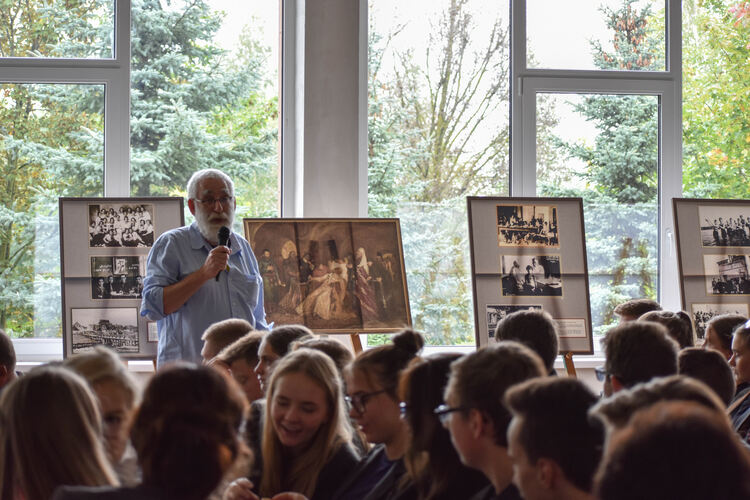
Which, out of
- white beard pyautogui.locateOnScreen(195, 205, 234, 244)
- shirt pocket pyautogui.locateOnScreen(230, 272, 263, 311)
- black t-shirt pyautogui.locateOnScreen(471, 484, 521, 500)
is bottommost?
black t-shirt pyautogui.locateOnScreen(471, 484, 521, 500)

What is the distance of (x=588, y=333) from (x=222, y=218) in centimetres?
247

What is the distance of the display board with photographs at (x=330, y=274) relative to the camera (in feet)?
16.9

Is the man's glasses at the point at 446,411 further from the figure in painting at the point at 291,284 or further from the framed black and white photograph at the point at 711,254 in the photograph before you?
the framed black and white photograph at the point at 711,254

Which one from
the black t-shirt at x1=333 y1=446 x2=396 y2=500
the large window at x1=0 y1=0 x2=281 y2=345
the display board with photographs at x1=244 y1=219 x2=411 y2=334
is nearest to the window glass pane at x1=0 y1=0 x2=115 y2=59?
the large window at x1=0 y1=0 x2=281 y2=345

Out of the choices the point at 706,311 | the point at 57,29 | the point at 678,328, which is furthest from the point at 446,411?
the point at 57,29

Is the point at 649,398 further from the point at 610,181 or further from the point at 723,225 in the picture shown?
the point at 610,181

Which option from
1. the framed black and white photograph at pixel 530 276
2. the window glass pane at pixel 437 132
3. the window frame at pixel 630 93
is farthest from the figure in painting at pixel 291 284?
the window frame at pixel 630 93

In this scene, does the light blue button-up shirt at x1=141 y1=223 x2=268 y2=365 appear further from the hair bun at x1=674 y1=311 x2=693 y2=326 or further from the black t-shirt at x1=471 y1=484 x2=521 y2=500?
the black t-shirt at x1=471 y1=484 x2=521 y2=500

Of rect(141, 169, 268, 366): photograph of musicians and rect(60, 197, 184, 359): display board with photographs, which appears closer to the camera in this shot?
rect(141, 169, 268, 366): photograph of musicians

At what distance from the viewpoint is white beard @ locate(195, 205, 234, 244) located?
4.30 metres

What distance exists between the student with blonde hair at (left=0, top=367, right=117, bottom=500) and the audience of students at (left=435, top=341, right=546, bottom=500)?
2.34ft

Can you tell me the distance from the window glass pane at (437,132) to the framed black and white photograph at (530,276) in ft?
2.28

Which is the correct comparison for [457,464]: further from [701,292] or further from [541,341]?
[701,292]

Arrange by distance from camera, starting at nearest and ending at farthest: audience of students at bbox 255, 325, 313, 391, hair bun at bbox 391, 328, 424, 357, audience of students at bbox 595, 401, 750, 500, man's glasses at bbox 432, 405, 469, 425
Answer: audience of students at bbox 595, 401, 750, 500 < man's glasses at bbox 432, 405, 469, 425 < hair bun at bbox 391, 328, 424, 357 < audience of students at bbox 255, 325, 313, 391
